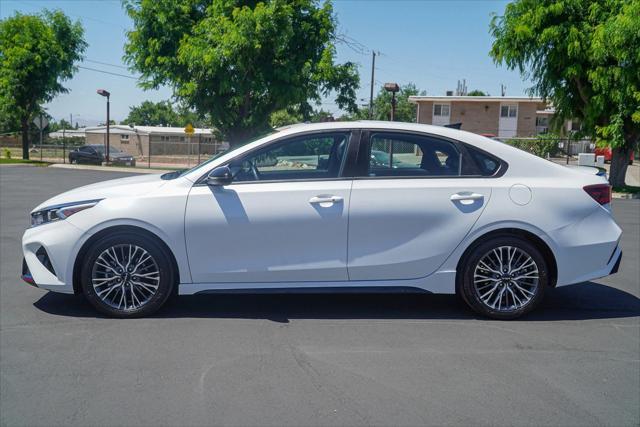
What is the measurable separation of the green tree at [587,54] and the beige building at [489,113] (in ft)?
113

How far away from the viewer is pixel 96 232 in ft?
17.7

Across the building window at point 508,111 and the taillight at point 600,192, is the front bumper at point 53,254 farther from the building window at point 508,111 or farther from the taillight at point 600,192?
the building window at point 508,111

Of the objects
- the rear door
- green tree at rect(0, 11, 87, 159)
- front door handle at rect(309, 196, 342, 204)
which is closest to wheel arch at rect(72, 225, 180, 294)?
front door handle at rect(309, 196, 342, 204)

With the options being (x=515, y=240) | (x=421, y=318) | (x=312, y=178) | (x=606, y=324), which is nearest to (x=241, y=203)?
(x=312, y=178)

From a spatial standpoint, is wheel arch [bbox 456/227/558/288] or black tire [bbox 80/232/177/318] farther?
wheel arch [bbox 456/227/558/288]

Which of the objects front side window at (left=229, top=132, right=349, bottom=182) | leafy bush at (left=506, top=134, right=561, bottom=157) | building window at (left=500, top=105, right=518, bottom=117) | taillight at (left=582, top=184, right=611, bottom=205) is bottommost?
taillight at (left=582, top=184, right=611, bottom=205)

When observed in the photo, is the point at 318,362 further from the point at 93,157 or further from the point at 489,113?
the point at 489,113

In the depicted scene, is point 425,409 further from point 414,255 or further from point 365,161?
point 365,161

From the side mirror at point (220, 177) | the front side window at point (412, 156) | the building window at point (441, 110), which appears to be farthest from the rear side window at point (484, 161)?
the building window at point (441, 110)

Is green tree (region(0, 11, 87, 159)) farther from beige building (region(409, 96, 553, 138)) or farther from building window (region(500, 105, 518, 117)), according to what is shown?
building window (region(500, 105, 518, 117))

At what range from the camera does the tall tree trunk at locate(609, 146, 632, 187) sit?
23228 mm

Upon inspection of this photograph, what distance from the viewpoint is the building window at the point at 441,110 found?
194 feet

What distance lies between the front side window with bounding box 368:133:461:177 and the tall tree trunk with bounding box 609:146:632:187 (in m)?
19.8

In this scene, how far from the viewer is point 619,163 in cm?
2364
